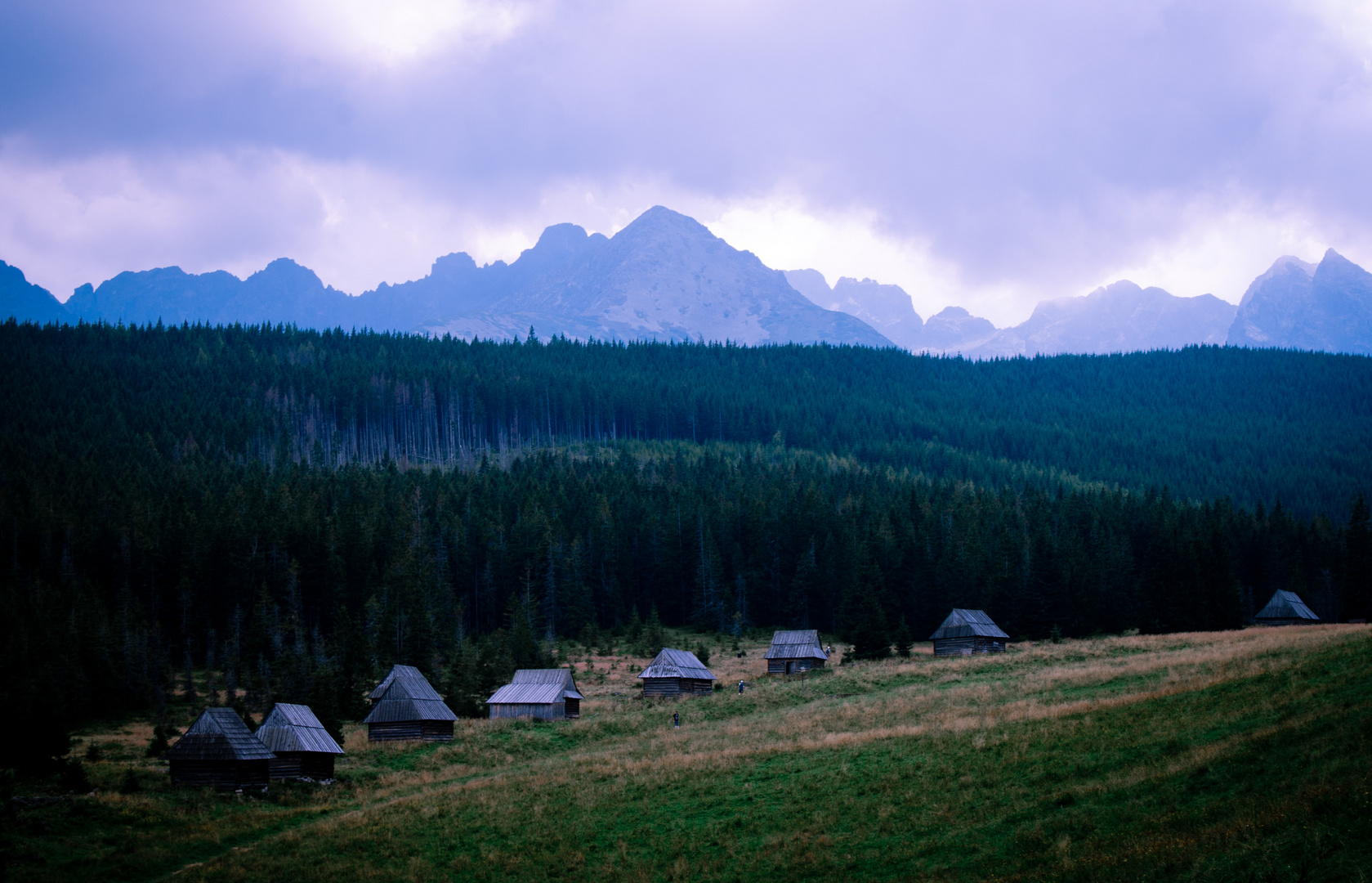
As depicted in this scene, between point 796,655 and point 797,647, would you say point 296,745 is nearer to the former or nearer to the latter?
point 796,655

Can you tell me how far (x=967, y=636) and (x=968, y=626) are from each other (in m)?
0.80

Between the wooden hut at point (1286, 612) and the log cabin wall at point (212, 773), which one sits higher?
the wooden hut at point (1286, 612)

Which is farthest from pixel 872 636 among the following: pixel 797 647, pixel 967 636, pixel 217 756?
pixel 217 756

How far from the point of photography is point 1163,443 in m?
188

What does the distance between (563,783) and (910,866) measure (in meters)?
18.3

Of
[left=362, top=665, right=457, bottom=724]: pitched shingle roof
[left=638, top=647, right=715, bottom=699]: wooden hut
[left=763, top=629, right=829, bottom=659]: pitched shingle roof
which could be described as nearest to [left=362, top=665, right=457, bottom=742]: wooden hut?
[left=362, top=665, right=457, bottom=724]: pitched shingle roof

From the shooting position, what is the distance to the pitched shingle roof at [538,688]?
59.3 m

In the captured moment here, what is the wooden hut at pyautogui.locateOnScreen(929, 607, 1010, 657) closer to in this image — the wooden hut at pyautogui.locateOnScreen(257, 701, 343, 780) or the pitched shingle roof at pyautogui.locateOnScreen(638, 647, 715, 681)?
the pitched shingle roof at pyautogui.locateOnScreen(638, 647, 715, 681)

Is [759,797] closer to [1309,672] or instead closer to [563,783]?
[563,783]

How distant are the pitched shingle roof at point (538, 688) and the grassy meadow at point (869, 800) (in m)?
10.2

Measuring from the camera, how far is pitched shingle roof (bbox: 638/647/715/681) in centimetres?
6531

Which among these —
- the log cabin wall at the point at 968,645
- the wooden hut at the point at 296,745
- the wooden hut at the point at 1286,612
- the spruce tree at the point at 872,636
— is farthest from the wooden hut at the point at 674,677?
the wooden hut at the point at 1286,612

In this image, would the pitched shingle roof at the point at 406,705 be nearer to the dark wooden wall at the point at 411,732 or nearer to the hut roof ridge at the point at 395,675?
the hut roof ridge at the point at 395,675

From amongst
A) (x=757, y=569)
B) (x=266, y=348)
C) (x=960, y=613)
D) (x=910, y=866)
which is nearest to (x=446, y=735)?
(x=910, y=866)
